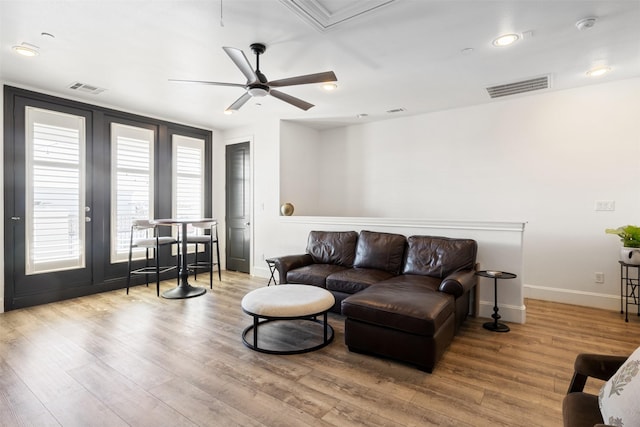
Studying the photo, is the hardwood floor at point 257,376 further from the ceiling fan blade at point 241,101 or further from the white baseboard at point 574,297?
the ceiling fan blade at point 241,101

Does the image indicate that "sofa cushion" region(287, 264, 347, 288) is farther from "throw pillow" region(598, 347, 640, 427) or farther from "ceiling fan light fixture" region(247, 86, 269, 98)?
"throw pillow" region(598, 347, 640, 427)

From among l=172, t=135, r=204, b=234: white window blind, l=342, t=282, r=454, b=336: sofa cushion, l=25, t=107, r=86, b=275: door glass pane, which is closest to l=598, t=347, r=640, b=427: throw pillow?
l=342, t=282, r=454, b=336: sofa cushion

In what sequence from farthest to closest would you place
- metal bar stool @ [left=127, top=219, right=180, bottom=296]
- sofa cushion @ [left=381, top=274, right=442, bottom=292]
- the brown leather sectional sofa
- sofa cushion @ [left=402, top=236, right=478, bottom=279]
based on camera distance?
metal bar stool @ [left=127, top=219, right=180, bottom=296], sofa cushion @ [left=402, top=236, right=478, bottom=279], sofa cushion @ [left=381, top=274, right=442, bottom=292], the brown leather sectional sofa

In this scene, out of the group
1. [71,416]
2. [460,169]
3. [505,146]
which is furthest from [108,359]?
[505,146]

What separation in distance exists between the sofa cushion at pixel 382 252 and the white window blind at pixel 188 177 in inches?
126

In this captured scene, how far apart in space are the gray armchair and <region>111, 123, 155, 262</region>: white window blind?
17.2 ft

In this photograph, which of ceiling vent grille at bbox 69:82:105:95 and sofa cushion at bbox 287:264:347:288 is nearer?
sofa cushion at bbox 287:264:347:288

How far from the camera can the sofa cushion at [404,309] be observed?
2.32 meters

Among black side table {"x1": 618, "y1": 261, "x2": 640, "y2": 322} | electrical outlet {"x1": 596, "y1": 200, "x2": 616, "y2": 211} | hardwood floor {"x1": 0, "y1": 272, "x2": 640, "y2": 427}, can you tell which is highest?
electrical outlet {"x1": 596, "y1": 200, "x2": 616, "y2": 211}

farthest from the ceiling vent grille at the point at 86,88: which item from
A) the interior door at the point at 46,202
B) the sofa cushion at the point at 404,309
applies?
the sofa cushion at the point at 404,309

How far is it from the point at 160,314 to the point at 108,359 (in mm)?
1069

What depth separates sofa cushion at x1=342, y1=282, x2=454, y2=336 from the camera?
91.5 inches

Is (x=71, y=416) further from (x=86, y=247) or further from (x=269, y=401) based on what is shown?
(x=86, y=247)

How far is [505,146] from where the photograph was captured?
4363 millimetres
